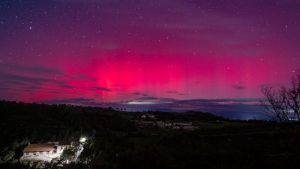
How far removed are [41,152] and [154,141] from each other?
30241mm

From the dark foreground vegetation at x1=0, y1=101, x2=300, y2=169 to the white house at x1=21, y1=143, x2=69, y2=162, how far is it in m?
1.68

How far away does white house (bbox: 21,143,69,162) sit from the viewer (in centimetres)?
4407

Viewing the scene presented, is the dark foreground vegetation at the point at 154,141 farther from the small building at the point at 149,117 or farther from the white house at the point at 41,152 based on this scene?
the small building at the point at 149,117

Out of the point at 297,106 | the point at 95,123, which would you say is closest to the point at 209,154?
the point at 297,106

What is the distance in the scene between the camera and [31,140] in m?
56.6

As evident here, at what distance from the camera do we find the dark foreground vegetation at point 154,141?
977cm

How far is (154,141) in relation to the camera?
21188 millimetres

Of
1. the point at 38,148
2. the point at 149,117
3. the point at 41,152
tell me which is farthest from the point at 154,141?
the point at 149,117

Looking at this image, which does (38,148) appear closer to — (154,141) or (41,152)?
(41,152)

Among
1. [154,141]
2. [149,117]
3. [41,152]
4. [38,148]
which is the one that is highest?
[154,141]

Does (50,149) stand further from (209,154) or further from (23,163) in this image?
(209,154)

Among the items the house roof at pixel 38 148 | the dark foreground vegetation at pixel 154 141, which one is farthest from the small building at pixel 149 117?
the house roof at pixel 38 148

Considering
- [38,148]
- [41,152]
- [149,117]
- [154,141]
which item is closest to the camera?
[154,141]

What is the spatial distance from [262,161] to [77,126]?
66911 mm
